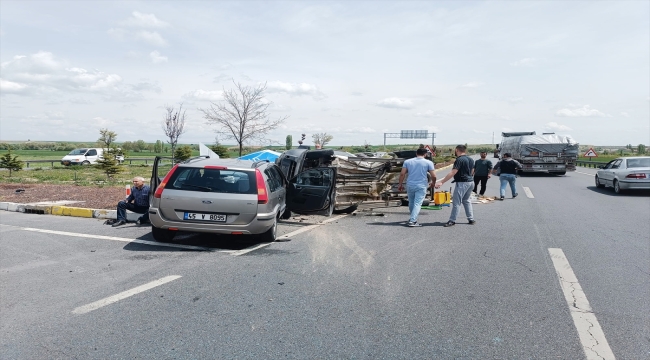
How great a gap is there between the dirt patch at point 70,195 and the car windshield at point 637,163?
17655 mm

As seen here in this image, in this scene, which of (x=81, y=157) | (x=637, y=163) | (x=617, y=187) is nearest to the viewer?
(x=617, y=187)

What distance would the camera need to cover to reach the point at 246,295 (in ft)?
16.1

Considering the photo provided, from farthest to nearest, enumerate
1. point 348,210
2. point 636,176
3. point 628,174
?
point 628,174 → point 636,176 → point 348,210

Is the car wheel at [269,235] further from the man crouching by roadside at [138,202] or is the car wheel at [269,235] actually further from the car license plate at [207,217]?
the man crouching by roadside at [138,202]

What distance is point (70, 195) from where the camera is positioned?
1429cm

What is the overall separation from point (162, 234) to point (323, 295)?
13.0ft

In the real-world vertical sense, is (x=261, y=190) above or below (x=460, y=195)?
above

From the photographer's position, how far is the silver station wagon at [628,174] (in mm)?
15938

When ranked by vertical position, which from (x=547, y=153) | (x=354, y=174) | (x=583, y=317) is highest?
(x=547, y=153)

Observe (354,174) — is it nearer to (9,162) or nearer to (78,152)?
(9,162)

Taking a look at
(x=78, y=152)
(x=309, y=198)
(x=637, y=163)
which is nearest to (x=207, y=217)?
(x=309, y=198)

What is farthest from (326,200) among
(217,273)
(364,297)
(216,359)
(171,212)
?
(216,359)

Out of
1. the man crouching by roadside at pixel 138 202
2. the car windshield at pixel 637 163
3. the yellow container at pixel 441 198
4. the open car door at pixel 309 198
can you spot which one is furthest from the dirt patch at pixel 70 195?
the car windshield at pixel 637 163

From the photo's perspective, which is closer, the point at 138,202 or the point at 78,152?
the point at 138,202
